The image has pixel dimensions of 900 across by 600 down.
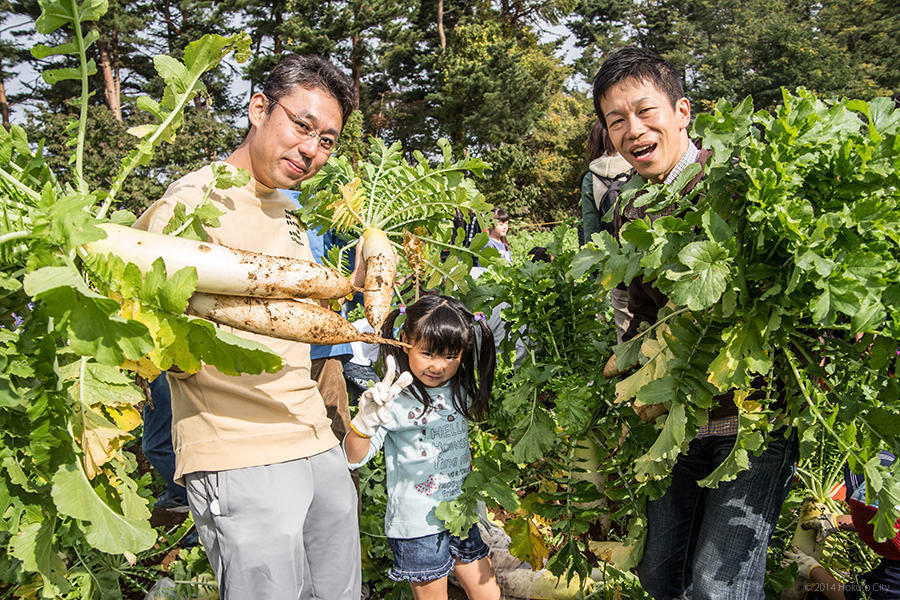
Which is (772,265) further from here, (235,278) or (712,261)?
(235,278)

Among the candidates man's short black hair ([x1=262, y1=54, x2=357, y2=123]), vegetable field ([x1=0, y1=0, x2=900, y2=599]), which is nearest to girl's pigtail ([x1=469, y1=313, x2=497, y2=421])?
vegetable field ([x1=0, y1=0, x2=900, y2=599])

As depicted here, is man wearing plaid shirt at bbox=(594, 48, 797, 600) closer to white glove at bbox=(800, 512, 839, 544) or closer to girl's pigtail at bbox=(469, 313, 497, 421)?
girl's pigtail at bbox=(469, 313, 497, 421)

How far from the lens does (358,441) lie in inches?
90.8

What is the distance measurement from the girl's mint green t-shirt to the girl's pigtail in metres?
0.10

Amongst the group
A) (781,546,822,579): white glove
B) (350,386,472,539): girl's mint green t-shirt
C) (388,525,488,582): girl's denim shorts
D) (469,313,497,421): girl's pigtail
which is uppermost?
(469,313,497,421): girl's pigtail

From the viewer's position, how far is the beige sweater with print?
5.47ft

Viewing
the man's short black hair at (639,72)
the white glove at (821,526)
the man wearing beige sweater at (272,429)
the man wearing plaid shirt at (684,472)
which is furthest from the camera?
the white glove at (821,526)

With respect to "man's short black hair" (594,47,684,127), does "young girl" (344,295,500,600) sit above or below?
below

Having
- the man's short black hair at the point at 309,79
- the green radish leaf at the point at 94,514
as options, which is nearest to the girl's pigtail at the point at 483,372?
the man's short black hair at the point at 309,79

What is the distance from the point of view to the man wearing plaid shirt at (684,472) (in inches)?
74.0

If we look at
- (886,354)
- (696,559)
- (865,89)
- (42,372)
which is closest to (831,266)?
(886,354)

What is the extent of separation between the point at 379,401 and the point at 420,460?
0.46 m

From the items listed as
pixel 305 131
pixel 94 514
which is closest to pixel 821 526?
pixel 305 131

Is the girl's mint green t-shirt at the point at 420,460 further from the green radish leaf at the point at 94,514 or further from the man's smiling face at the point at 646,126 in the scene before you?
the man's smiling face at the point at 646,126
